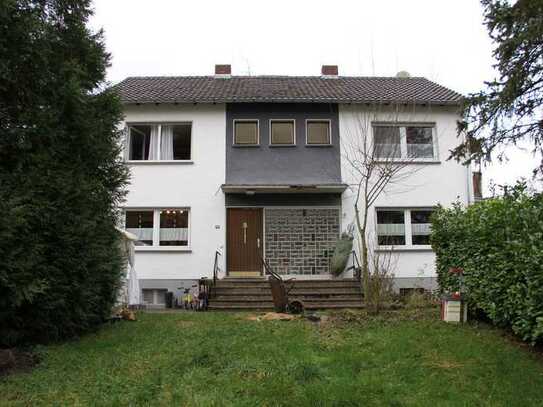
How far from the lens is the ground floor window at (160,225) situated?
15.5 metres

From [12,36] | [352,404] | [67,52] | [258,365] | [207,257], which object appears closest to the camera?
[352,404]

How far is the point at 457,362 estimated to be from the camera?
6078 mm

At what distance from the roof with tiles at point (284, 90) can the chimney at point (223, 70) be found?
250 millimetres

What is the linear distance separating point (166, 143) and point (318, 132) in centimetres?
540

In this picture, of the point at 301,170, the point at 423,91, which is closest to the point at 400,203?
the point at 301,170

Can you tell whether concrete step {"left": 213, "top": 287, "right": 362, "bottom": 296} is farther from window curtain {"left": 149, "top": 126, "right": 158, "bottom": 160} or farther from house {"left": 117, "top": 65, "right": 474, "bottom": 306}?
window curtain {"left": 149, "top": 126, "right": 158, "bottom": 160}

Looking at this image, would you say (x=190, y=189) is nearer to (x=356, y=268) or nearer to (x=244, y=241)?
(x=244, y=241)

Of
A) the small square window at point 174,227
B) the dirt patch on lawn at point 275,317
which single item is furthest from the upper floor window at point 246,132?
the dirt patch on lawn at point 275,317

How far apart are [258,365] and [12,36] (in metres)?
5.74

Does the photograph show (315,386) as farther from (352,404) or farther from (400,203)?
(400,203)

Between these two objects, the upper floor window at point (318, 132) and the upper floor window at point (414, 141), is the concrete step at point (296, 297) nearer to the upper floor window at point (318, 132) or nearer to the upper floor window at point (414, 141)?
the upper floor window at point (414, 141)

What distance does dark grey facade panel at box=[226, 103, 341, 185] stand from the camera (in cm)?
1579

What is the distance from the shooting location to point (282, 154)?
1602cm

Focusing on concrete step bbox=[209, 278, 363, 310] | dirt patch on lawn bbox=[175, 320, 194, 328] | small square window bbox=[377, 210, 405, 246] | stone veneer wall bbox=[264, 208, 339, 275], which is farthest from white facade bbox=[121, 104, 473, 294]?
dirt patch on lawn bbox=[175, 320, 194, 328]
